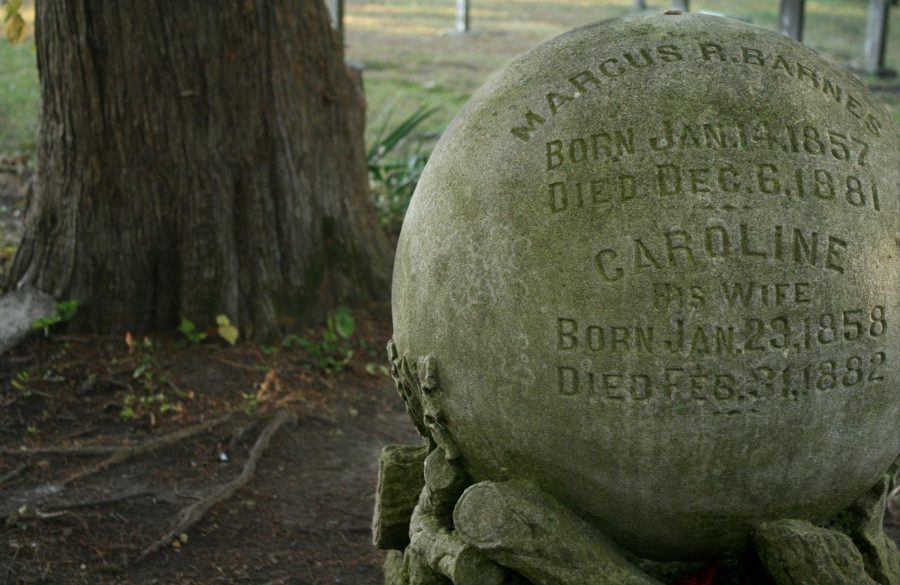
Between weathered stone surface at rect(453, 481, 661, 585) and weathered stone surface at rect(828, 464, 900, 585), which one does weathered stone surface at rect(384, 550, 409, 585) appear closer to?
weathered stone surface at rect(453, 481, 661, 585)

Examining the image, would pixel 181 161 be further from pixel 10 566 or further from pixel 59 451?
pixel 10 566

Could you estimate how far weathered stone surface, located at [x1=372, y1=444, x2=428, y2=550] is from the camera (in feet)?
12.2

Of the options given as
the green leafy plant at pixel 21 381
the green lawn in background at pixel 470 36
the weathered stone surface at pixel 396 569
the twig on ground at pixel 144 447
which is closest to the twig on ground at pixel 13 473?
the twig on ground at pixel 144 447

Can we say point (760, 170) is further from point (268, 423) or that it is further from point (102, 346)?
point (102, 346)

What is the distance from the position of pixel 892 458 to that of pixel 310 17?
400 centimetres

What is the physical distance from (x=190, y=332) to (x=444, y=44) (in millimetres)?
11841

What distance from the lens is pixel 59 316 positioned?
5.98m

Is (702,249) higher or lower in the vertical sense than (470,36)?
lower

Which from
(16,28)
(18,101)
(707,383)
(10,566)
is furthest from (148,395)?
(18,101)

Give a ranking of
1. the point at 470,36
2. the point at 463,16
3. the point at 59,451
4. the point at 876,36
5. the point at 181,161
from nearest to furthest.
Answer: the point at 59,451, the point at 181,161, the point at 876,36, the point at 470,36, the point at 463,16

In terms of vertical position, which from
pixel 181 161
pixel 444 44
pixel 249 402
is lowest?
pixel 249 402

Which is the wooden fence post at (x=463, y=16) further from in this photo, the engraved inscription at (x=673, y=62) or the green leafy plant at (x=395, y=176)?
the engraved inscription at (x=673, y=62)

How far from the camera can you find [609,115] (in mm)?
3037

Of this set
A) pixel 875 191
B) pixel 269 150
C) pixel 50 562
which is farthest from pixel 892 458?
pixel 269 150
